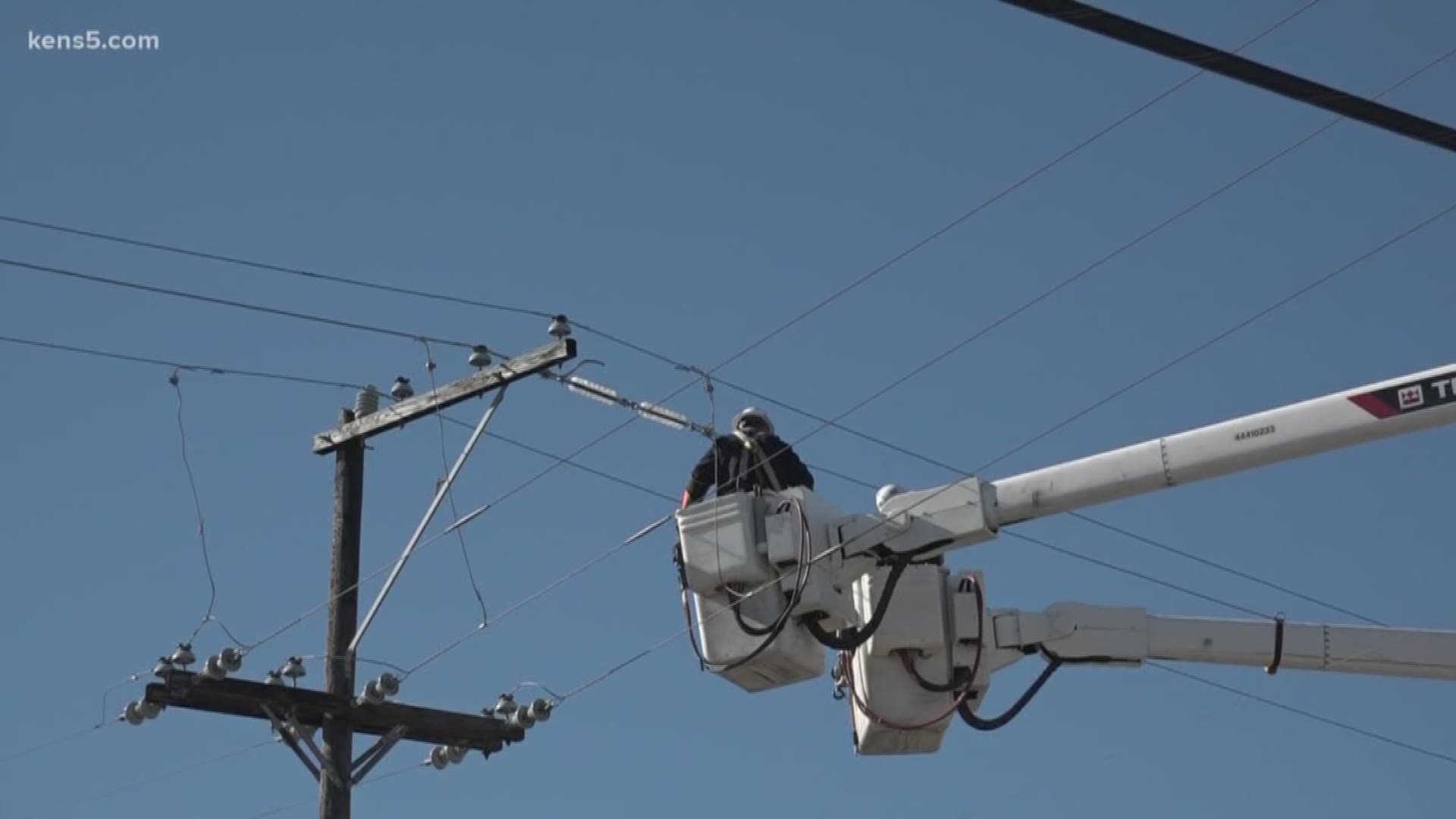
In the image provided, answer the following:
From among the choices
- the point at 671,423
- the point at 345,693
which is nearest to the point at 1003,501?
the point at 671,423

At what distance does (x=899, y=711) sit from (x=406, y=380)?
4998mm

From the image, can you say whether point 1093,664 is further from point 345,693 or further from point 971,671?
point 345,693

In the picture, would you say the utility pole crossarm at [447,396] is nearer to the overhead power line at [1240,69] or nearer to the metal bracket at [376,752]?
the metal bracket at [376,752]

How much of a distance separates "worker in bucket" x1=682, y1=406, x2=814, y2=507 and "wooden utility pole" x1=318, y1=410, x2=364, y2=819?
358cm

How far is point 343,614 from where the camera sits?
1834cm

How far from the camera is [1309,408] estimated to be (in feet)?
45.6

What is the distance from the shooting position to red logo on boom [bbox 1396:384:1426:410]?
13.5 metres

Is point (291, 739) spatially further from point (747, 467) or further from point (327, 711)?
point (747, 467)

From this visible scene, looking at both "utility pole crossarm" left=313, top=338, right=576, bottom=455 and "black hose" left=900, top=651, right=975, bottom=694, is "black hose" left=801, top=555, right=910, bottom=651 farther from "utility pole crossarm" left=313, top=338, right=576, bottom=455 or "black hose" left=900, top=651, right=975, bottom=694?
"utility pole crossarm" left=313, top=338, right=576, bottom=455

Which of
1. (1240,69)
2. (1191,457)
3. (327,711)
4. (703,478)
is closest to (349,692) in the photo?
(327,711)

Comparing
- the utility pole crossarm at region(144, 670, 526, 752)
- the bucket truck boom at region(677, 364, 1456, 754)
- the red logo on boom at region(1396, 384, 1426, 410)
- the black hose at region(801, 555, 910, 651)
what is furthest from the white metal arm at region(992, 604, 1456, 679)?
the utility pole crossarm at region(144, 670, 526, 752)

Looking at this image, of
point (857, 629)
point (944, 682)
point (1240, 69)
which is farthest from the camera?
point (944, 682)

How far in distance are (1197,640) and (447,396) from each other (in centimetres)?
579

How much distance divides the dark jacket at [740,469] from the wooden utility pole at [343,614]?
358 cm
